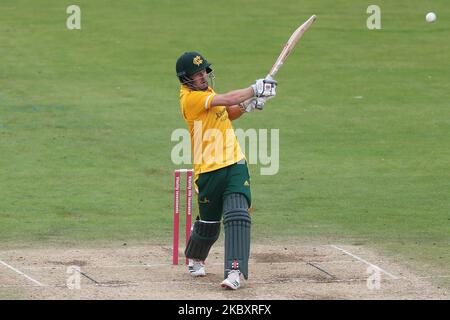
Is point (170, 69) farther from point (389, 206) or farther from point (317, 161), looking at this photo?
point (389, 206)

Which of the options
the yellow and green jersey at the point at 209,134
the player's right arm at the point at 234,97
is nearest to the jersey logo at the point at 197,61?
the yellow and green jersey at the point at 209,134

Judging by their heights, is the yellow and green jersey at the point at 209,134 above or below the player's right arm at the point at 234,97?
below

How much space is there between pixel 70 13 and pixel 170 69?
6105 millimetres

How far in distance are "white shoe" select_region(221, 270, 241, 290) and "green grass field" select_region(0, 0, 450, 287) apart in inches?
88.5

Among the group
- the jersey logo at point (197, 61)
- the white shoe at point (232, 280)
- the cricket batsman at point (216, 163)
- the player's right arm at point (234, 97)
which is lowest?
the white shoe at point (232, 280)

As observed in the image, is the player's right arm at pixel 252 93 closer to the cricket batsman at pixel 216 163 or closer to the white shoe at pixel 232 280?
the cricket batsman at pixel 216 163

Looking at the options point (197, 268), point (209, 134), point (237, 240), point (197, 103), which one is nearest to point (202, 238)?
point (197, 268)

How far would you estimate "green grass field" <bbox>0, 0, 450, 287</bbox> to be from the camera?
14.3 m

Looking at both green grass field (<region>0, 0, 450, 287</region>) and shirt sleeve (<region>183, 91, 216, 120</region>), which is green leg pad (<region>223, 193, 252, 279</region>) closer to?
shirt sleeve (<region>183, 91, 216, 120</region>)

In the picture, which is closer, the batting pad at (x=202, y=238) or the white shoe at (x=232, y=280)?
the white shoe at (x=232, y=280)

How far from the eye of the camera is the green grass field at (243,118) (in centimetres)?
1434

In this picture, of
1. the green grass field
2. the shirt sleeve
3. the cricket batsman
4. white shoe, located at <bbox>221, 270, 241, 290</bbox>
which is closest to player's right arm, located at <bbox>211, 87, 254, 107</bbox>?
the cricket batsman
